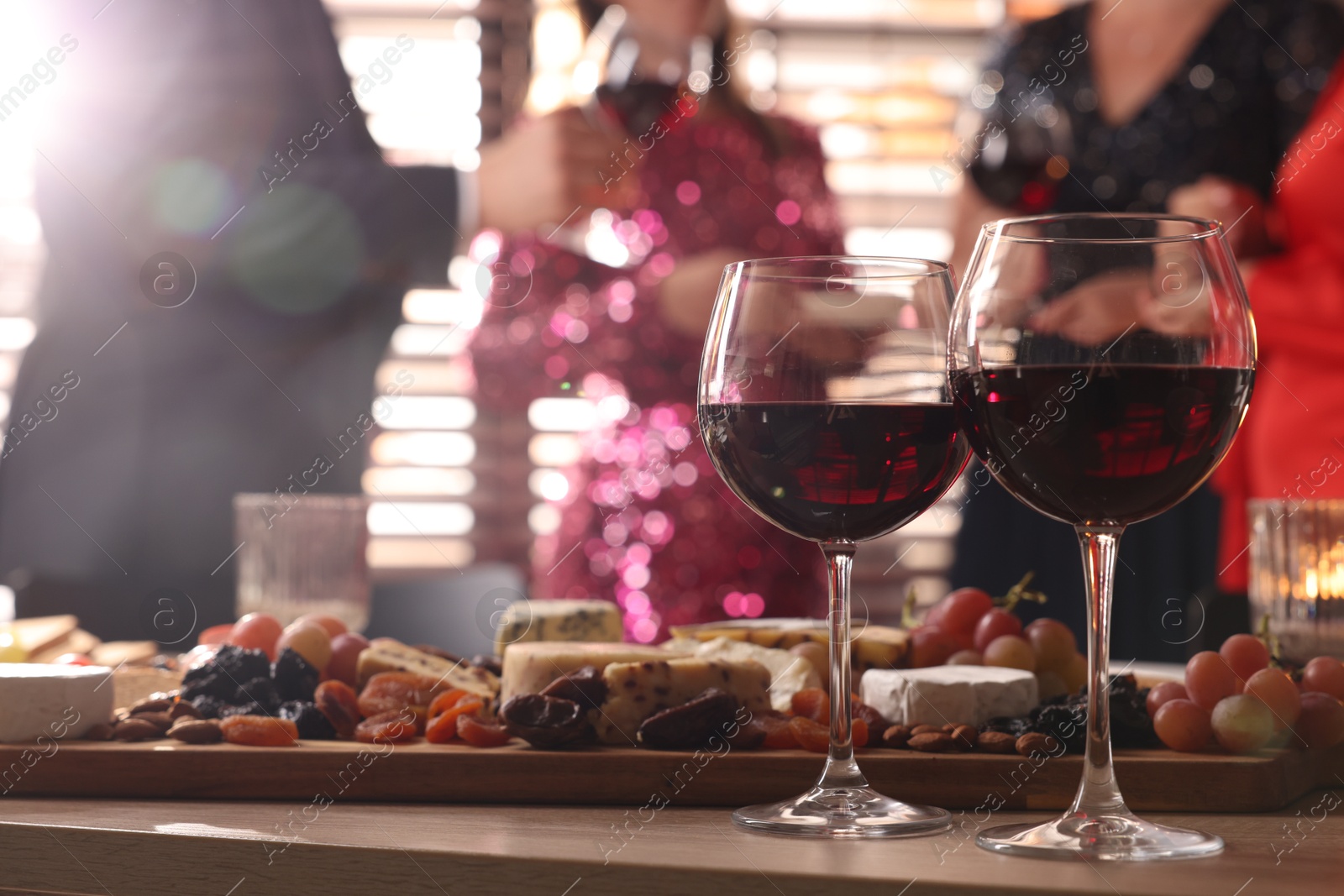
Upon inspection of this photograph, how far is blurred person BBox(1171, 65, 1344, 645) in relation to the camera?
1.83 metres

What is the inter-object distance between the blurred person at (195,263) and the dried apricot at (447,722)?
1071mm

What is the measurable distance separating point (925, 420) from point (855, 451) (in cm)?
4

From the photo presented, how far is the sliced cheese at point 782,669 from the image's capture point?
31.4 inches

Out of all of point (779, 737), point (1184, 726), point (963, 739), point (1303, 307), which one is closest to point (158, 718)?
point (779, 737)

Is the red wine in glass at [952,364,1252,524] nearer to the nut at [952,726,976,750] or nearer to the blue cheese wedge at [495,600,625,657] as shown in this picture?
the nut at [952,726,976,750]

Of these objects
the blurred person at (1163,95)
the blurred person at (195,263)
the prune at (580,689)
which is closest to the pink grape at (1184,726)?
the prune at (580,689)

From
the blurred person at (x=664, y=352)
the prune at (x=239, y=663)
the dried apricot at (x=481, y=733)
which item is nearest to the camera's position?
the dried apricot at (x=481, y=733)

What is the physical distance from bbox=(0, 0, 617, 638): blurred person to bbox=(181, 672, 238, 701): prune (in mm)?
984

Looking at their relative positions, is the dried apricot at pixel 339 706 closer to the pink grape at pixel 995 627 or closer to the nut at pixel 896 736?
the nut at pixel 896 736

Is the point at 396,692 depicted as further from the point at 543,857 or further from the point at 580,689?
the point at 543,857

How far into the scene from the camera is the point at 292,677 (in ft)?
2.65

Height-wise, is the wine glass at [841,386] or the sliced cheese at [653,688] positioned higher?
the wine glass at [841,386]

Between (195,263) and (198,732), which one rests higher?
(195,263)

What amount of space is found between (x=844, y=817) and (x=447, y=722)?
0.26 metres
